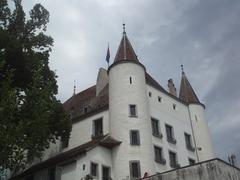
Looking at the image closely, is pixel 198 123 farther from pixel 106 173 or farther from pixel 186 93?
pixel 106 173

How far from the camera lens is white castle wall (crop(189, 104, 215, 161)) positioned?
140 ft

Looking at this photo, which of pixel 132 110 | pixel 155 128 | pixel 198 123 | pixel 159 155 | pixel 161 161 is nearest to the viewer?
pixel 161 161

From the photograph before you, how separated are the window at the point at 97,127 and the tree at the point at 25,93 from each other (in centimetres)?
681

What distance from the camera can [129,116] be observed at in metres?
36.9

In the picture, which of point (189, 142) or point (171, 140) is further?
point (189, 142)

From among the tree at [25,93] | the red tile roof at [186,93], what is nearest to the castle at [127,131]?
the red tile roof at [186,93]

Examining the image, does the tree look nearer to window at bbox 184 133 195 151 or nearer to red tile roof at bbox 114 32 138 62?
red tile roof at bbox 114 32 138 62

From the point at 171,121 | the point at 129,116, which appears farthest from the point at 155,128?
the point at 129,116

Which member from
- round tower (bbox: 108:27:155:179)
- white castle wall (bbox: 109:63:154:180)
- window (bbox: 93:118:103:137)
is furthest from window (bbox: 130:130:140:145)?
window (bbox: 93:118:103:137)

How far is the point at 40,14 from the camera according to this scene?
3306 cm

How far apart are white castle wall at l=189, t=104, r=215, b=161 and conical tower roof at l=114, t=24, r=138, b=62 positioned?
9680 millimetres

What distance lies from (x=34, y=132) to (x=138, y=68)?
56.2 feet

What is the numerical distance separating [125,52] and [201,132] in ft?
40.5

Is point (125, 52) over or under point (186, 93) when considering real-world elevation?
over
